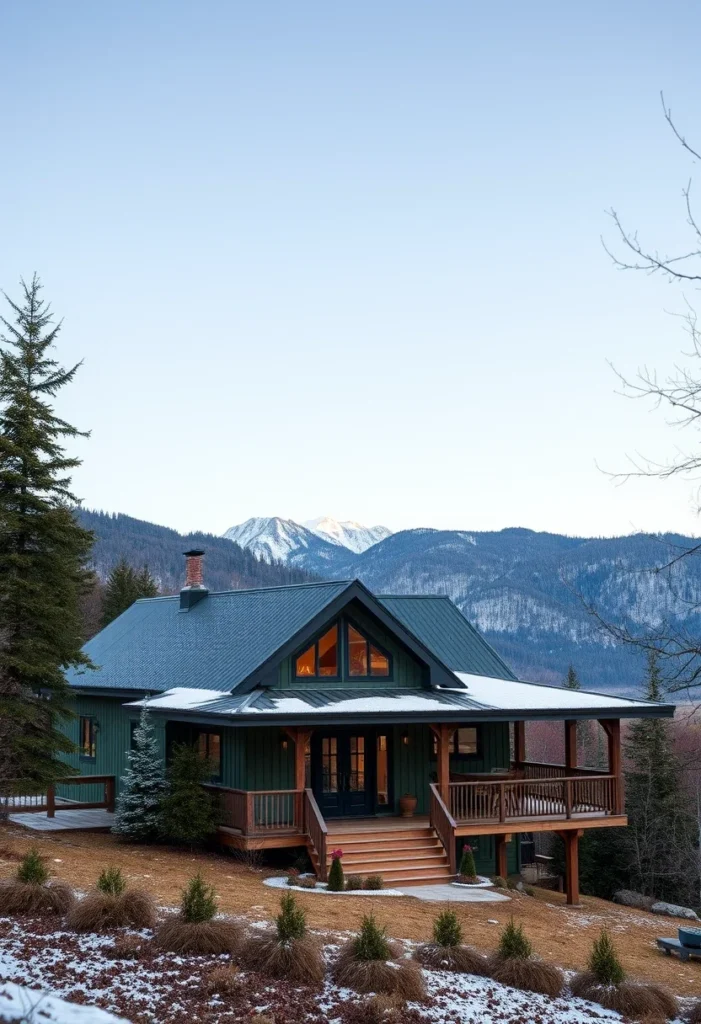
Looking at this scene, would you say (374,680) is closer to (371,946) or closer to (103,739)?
(103,739)

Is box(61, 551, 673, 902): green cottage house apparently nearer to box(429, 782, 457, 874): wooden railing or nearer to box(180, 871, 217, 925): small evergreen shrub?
box(429, 782, 457, 874): wooden railing

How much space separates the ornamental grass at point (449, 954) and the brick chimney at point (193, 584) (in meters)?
17.3

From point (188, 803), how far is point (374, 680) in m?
4.89

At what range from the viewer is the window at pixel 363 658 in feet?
74.1

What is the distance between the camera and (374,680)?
2262cm

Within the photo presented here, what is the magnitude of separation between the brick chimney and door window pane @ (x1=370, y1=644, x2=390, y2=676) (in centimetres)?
739

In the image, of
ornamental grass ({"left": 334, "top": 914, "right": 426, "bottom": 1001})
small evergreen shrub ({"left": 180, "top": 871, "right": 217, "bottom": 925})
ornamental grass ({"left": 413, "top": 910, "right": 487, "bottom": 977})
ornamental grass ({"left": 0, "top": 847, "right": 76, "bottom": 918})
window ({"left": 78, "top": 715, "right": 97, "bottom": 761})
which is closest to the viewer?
ornamental grass ({"left": 334, "top": 914, "right": 426, "bottom": 1001})

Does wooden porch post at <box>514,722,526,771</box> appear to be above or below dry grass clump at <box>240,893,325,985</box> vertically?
above

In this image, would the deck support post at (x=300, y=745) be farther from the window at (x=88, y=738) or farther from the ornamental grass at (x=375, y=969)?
the window at (x=88, y=738)

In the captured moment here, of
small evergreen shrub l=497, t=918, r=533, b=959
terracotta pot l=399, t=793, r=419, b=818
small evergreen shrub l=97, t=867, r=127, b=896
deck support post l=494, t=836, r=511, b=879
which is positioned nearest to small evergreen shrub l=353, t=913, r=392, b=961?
small evergreen shrub l=497, t=918, r=533, b=959

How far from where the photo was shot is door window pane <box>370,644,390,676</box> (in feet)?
74.6

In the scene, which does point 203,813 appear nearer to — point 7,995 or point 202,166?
point 7,995

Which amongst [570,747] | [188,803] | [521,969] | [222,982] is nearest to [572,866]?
[570,747]

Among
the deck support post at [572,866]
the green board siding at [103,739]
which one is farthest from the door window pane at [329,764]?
the deck support post at [572,866]
